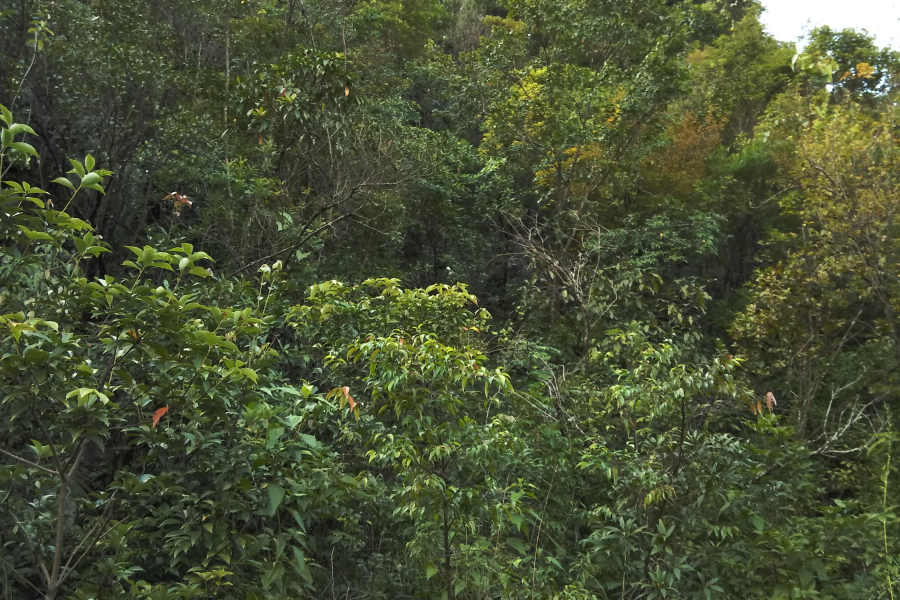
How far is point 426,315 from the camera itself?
4008 mm

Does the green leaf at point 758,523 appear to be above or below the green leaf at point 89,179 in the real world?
below

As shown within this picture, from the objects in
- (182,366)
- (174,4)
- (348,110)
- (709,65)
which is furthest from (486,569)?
(709,65)

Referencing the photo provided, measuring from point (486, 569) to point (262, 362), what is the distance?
140 centimetres

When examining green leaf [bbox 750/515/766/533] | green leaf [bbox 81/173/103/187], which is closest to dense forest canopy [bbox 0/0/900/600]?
green leaf [bbox 81/173/103/187]

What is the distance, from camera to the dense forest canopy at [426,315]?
2.57 metres

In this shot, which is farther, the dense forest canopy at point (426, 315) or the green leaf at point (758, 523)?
the green leaf at point (758, 523)

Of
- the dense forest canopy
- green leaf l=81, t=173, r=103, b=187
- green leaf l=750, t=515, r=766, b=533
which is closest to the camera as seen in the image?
green leaf l=81, t=173, r=103, b=187

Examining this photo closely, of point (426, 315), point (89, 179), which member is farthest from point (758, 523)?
point (89, 179)

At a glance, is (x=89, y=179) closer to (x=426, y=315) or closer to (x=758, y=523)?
(x=426, y=315)

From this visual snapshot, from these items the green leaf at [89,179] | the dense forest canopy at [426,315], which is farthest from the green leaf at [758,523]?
the green leaf at [89,179]

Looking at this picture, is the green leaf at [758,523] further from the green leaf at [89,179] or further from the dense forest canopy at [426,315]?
the green leaf at [89,179]

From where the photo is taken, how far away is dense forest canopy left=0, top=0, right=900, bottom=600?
2568 millimetres

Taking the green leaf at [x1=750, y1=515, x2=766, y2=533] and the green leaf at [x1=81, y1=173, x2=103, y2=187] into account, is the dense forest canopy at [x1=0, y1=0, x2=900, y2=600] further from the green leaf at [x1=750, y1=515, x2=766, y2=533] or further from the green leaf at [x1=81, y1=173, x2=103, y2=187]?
the green leaf at [x1=750, y1=515, x2=766, y2=533]

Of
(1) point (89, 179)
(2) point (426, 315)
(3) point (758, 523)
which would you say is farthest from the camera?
(2) point (426, 315)
